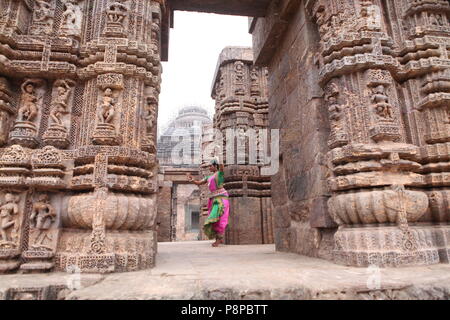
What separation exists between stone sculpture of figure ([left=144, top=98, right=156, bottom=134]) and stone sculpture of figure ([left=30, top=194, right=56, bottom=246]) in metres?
1.48

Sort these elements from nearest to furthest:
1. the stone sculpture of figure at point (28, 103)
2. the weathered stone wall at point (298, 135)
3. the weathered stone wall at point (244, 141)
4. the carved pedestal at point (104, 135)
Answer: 1. the carved pedestal at point (104, 135)
2. the stone sculpture of figure at point (28, 103)
3. the weathered stone wall at point (298, 135)
4. the weathered stone wall at point (244, 141)

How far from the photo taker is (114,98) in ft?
12.6

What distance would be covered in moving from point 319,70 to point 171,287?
146 inches

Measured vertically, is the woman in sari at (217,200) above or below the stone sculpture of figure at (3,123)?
below

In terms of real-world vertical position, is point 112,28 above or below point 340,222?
above

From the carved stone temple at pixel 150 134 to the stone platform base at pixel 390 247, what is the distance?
0.5 inches

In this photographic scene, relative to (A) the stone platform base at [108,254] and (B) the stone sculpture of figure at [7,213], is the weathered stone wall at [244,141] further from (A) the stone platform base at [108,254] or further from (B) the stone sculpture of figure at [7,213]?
(B) the stone sculpture of figure at [7,213]

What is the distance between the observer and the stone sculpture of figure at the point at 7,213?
3385mm

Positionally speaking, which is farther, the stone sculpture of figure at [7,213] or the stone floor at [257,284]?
the stone sculpture of figure at [7,213]

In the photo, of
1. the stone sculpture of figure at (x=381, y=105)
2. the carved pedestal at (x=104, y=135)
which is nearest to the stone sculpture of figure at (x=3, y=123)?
the carved pedestal at (x=104, y=135)

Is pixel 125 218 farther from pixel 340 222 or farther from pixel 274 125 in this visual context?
pixel 274 125

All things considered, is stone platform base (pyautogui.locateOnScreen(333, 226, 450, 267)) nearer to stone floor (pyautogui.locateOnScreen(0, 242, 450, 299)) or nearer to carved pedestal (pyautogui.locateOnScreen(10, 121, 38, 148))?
stone floor (pyautogui.locateOnScreen(0, 242, 450, 299))

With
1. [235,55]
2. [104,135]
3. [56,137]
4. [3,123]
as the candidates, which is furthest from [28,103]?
[235,55]

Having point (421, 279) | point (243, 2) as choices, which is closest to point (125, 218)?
point (421, 279)
